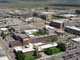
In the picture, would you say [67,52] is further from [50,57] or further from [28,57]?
[28,57]

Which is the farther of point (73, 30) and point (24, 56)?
point (73, 30)

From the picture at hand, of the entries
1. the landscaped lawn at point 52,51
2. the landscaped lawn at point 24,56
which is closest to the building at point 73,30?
the landscaped lawn at point 52,51

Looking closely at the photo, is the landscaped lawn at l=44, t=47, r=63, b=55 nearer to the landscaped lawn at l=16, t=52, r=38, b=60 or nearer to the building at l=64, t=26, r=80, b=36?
the landscaped lawn at l=16, t=52, r=38, b=60

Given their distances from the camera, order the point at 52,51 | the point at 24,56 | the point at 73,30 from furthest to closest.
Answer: the point at 73,30, the point at 52,51, the point at 24,56

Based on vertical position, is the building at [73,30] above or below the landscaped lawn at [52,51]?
above

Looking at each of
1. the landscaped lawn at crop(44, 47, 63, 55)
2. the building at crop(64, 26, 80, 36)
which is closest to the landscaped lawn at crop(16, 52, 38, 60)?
the landscaped lawn at crop(44, 47, 63, 55)

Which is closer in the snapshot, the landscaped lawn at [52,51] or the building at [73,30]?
the landscaped lawn at [52,51]

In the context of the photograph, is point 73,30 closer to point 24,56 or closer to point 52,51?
point 52,51

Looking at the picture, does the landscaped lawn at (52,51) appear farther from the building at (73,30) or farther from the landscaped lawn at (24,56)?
the building at (73,30)

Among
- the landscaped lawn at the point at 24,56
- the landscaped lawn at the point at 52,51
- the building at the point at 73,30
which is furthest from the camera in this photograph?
the building at the point at 73,30

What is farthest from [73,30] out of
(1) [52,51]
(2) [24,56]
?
(2) [24,56]

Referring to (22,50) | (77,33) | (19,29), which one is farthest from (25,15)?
(22,50)
